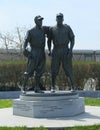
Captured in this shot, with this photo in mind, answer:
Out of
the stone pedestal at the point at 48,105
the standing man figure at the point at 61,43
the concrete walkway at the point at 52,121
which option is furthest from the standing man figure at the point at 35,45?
the concrete walkway at the point at 52,121

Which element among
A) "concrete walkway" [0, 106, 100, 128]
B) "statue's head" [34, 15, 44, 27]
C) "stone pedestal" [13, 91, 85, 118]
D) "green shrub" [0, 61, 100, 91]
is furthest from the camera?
"green shrub" [0, 61, 100, 91]

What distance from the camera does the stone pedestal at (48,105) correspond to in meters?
11.4

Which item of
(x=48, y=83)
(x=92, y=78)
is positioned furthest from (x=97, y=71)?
(x=48, y=83)

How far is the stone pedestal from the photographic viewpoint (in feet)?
37.4

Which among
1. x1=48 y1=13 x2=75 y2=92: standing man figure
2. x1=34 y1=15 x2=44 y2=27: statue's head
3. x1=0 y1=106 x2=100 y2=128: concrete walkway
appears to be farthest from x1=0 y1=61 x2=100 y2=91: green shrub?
x1=0 y1=106 x2=100 y2=128: concrete walkway

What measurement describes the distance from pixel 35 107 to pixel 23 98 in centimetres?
68

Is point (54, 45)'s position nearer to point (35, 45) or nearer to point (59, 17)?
point (35, 45)

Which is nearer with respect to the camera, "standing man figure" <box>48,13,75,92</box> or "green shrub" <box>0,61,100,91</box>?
"standing man figure" <box>48,13,75,92</box>

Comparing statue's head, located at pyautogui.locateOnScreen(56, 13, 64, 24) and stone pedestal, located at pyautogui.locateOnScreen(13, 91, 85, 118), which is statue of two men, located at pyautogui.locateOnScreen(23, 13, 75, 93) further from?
stone pedestal, located at pyautogui.locateOnScreen(13, 91, 85, 118)

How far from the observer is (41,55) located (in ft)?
40.2

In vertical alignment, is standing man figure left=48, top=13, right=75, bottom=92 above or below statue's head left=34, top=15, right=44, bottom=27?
below

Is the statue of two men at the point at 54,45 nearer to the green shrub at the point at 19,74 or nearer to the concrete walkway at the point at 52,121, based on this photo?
the concrete walkway at the point at 52,121

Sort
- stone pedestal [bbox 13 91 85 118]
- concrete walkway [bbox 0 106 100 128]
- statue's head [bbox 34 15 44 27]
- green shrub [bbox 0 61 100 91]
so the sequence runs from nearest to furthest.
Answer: concrete walkway [bbox 0 106 100 128] → stone pedestal [bbox 13 91 85 118] → statue's head [bbox 34 15 44 27] → green shrub [bbox 0 61 100 91]

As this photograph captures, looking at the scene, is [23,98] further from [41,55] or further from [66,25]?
[66,25]
